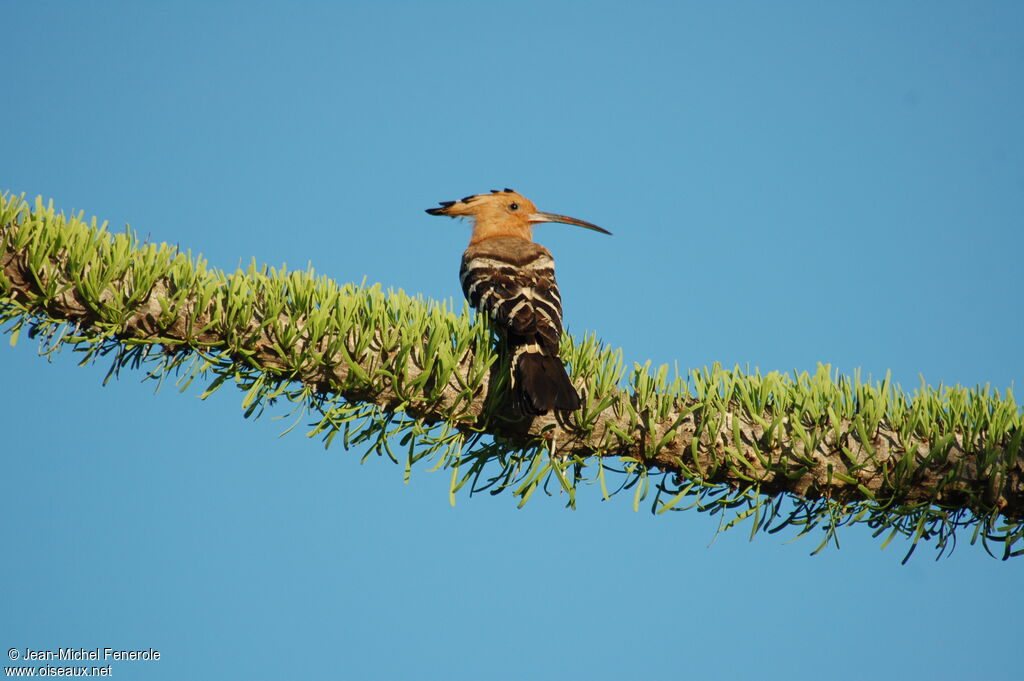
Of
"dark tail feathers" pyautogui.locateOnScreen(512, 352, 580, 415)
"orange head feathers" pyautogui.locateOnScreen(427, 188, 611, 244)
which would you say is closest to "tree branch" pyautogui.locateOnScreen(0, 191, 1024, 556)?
"dark tail feathers" pyautogui.locateOnScreen(512, 352, 580, 415)

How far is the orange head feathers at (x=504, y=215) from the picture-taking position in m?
6.52

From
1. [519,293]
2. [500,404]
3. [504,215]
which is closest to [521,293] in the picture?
[519,293]

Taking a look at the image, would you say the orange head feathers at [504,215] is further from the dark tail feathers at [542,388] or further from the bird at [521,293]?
the dark tail feathers at [542,388]

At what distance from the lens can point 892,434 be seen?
282 centimetres

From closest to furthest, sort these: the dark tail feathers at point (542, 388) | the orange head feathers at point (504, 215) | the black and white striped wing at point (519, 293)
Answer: the dark tail feathers at point (542, 388), the black and white striped wing at point (519, 293), the orange head feathers at point (504, 215)

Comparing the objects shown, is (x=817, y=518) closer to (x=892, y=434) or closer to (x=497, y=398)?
(x=892, y=434)

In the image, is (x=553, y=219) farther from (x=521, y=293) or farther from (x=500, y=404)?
(x=500, y=404)

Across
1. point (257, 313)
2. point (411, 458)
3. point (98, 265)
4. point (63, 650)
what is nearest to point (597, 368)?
point (411, 458)

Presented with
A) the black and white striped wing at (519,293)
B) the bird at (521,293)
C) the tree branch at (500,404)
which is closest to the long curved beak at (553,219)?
the bird at (521,293)

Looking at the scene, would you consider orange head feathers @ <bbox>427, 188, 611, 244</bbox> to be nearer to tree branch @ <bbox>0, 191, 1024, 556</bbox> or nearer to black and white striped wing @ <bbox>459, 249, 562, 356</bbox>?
black and white striped wing @ <bbox>459, 249, 562, 356</bbox>

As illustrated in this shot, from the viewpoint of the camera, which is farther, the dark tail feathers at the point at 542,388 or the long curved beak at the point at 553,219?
the long curved beak at the point at 553,219

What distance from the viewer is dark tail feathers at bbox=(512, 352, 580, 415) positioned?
2.66 metres

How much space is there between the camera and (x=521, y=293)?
3.63 metres

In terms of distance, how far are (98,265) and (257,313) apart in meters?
0.54
